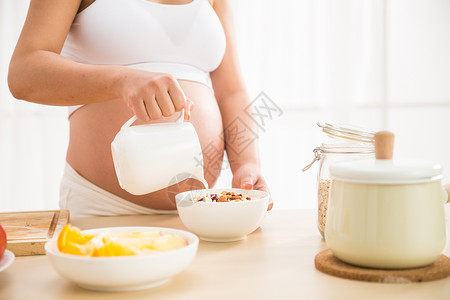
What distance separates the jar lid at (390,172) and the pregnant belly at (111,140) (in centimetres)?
61

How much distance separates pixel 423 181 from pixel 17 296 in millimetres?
540

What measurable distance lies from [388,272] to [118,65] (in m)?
0.82

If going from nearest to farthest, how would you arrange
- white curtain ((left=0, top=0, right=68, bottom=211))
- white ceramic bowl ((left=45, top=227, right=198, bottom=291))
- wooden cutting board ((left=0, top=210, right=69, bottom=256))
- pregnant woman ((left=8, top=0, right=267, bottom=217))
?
white ceramic bowl ((left=45, top=227, right=198, bottom=291)) → wooden cutting board ((left=0, top=210, right=69, bottom=256)) → pregnant woman ((left=8, top=0, right=267, bottom=217)) → white curtain ((left=0, top=0, right=68, bottom=211))

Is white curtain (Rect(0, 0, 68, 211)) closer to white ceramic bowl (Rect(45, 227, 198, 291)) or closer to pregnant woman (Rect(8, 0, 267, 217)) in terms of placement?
pregnant woman (Rect(8, 0, 267, 217))

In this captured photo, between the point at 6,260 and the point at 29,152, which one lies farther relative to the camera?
the point at 29,152

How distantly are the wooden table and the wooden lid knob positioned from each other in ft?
0.57

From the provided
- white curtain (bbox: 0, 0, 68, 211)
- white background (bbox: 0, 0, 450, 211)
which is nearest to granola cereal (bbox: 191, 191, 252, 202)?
white background (bbox: 0, 0, 450, 211)

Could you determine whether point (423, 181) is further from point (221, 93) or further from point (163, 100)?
point (221, 93)

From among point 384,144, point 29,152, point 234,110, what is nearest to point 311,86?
point 234,110

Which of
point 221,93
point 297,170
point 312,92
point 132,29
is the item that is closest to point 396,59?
point 312,92

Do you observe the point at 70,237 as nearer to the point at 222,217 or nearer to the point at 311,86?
the point at 222,217

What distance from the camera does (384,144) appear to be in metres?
0.65

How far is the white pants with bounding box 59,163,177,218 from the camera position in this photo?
4.07 feet

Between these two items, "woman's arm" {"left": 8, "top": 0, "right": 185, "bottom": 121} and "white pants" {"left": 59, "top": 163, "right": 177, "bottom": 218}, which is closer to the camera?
"woman's arm" {"left": 8, "top": 0, "right": 185, "bottom": 121}
